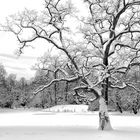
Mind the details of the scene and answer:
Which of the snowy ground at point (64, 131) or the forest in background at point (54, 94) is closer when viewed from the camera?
the snowy ground at point (64, 131)

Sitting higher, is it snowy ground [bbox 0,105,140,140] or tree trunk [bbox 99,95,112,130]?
tree trunk [bbox 99,95,112,130]

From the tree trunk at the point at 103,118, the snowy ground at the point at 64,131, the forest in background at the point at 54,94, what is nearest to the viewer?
the snowy ground at the point at 64,131

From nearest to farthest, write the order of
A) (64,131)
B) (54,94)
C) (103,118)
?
(103,118)
(64,131)
(54,94)

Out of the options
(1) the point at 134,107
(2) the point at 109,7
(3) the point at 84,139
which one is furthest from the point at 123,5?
(1) the point at 134,107

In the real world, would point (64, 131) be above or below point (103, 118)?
below

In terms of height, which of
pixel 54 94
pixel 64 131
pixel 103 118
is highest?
pixel 54 94

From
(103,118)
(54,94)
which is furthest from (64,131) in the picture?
(54,94)

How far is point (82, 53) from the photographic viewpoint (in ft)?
82.0

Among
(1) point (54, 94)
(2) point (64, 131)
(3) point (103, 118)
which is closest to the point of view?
(3) point (103, 118)

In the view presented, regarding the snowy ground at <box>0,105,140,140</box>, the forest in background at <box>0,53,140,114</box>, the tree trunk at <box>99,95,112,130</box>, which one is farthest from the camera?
the forest in background at <box>0,53,140,114</box>

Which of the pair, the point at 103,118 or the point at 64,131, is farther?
the point at 64,131

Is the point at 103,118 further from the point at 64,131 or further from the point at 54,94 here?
the point at 54,94

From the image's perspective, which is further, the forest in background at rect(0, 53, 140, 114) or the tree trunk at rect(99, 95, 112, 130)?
the forest in background at rect(0, 53, 140, 114)

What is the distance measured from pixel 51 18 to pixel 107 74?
20.4 feet
